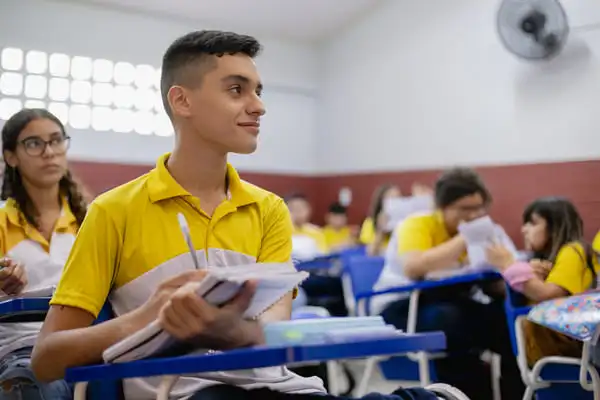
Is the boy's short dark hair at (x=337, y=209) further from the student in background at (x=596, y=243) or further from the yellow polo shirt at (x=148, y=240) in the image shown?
the yellow polo shirt at (x=148, y=240)

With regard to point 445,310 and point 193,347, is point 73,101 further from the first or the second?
point 193,347

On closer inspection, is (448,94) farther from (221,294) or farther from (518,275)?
(221,294)

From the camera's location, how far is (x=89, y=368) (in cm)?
98

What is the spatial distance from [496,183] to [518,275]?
2.35m

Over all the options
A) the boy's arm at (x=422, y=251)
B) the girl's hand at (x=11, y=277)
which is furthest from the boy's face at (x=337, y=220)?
the girl's hand at (x=11, y=277)

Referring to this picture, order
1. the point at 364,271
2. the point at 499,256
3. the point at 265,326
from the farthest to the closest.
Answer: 1. the point at 364,271
2. the point at 499,256
3. the point at 265,326

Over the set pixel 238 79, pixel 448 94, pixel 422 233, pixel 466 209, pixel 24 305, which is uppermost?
pixel 448 94

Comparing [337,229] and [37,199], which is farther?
[337,229]

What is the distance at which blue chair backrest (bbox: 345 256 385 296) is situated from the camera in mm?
3203

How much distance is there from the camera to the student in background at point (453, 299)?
8.88ft

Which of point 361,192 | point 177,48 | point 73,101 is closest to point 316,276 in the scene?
point 361,192

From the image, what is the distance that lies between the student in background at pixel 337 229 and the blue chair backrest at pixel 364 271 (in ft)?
9.12

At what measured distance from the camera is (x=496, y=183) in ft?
15.1

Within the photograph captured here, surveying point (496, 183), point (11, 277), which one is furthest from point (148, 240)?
point (496, 183)
